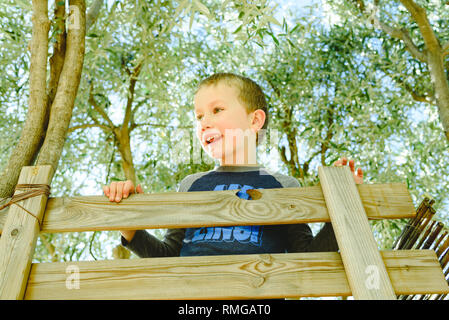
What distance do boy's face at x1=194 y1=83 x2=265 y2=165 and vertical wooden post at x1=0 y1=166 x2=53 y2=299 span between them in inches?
42.0

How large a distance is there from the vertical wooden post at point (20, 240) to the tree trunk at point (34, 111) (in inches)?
11.8

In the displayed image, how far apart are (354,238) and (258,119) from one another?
153 centimetres

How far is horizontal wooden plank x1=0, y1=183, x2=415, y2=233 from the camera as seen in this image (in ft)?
4.80

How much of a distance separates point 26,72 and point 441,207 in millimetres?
5031

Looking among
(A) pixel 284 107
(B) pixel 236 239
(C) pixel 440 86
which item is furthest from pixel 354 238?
(A) pixel 284 107

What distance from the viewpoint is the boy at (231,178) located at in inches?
80.5

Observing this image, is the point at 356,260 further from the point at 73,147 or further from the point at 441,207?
the point at 73,147

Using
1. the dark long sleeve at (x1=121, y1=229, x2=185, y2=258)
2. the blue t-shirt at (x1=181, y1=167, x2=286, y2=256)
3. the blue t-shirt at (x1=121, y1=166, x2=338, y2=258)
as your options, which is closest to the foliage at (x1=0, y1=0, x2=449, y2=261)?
the blue t-shirt at (x1=121, y1=166, x2=338, y2=258)

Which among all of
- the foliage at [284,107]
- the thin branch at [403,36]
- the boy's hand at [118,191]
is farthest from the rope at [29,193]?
the thin branch at [403,36]

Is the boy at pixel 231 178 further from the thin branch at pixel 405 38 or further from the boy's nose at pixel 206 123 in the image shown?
the thin branch at pixel 405 38

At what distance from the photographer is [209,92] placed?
2.54 meters

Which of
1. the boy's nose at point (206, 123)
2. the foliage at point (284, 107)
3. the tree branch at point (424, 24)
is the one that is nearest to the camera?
the boy's nose at point (206, 123)

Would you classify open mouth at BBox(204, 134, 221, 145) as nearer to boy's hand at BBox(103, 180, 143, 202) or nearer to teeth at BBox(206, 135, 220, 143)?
teeth at BBox(206, 135, 220, 143)

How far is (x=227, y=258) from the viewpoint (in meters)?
1.37
